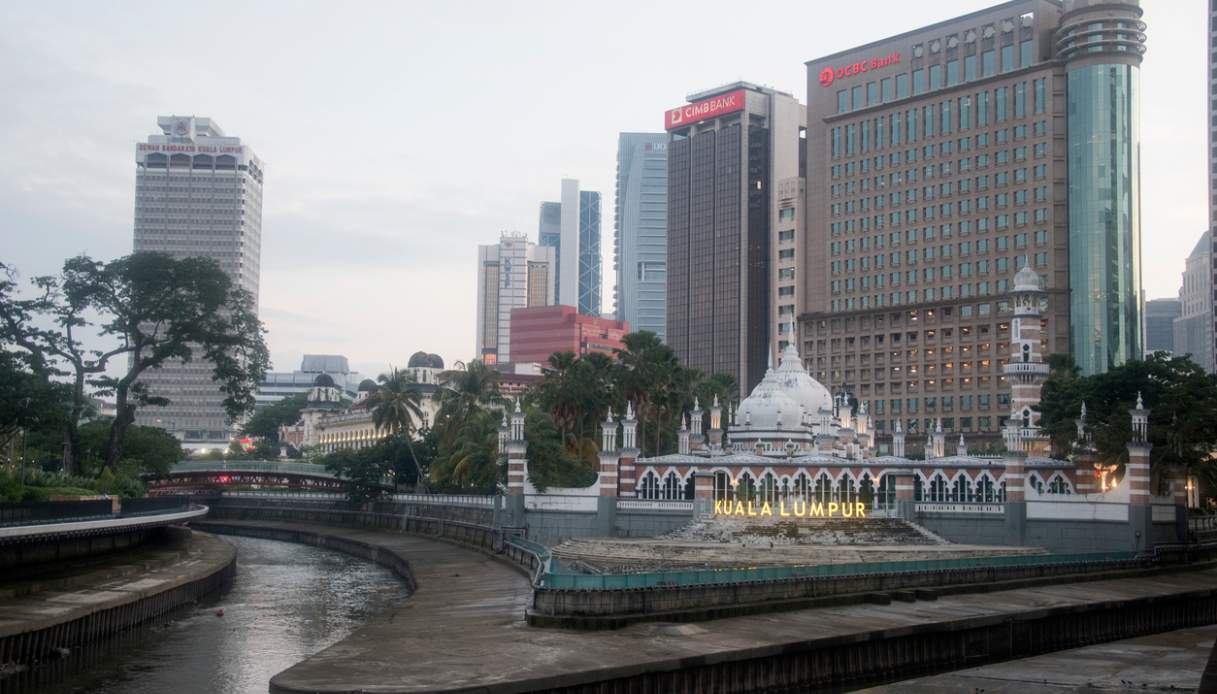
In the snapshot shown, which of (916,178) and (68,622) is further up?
(916,178)

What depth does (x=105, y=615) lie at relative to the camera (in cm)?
5844

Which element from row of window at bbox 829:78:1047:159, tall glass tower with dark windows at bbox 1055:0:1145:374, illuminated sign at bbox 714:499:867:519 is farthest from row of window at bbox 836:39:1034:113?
illuminated sign at bbox 714:499:867:519

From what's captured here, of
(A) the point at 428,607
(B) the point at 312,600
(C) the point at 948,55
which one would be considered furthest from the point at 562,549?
(C) the point at 948,55

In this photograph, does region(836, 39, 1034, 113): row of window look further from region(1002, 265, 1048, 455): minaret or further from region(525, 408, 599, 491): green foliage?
region(525, 408, 599, 491): green foliage

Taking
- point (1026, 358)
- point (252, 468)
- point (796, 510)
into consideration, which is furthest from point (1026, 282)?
point (252, 468)

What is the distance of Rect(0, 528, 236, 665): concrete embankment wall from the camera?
49.8 metres

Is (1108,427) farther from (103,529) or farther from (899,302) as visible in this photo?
(899,302)

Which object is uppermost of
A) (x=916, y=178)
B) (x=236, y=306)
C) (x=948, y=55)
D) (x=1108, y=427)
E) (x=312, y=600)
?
(x=948, y=55)

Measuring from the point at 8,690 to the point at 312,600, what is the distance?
33.1m

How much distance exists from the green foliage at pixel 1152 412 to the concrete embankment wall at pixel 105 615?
56.9 metres

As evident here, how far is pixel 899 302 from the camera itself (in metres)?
199

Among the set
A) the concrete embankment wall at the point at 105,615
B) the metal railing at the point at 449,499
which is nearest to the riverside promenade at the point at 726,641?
the concrete embankment wall at the point at 105,615

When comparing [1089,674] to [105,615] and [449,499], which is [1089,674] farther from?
[449,499]

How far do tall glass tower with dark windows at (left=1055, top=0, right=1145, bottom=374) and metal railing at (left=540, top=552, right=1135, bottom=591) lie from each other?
103 m
